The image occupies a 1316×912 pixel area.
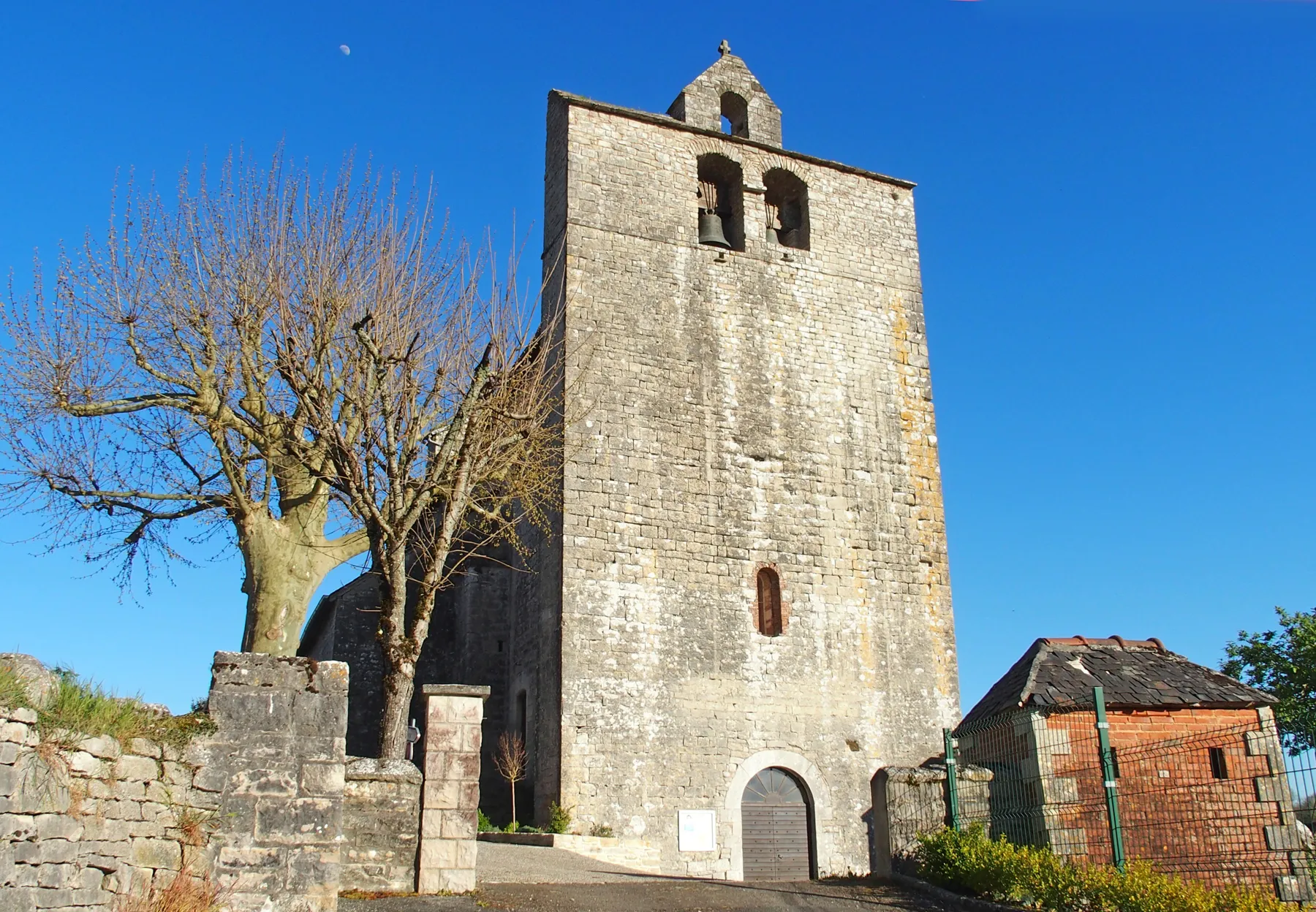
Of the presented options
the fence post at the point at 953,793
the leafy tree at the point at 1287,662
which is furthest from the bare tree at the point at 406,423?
the leafy tree at the point at 1287,662

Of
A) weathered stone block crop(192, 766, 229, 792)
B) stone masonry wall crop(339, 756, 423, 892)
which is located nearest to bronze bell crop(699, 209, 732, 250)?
stone masonry wall crop(339, 756, 423, 892)

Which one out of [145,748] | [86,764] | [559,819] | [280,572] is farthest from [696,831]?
[86,764]

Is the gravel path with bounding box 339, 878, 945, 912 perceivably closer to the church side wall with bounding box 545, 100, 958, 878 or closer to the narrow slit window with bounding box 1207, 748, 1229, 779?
the church side wall with bounding box 545, 100, 958, 878

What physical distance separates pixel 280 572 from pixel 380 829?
295 centimetres

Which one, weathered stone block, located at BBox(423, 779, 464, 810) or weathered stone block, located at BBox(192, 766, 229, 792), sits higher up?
weathered stone block, located at BBox(192, 766, 229, 792)

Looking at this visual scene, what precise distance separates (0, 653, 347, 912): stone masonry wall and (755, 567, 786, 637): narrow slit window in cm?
850

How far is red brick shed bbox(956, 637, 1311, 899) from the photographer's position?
9.23 meters

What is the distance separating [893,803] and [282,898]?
5.31m

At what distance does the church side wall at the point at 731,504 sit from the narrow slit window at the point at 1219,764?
4.47 metres

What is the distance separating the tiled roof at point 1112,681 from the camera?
11398 mm

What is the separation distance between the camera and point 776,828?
44.7ft

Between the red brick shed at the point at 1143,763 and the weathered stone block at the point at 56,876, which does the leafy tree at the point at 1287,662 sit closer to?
the red brick shed at the point at 1143,763

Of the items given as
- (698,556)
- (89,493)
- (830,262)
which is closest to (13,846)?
(89,493)

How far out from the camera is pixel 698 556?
14.4 metres
